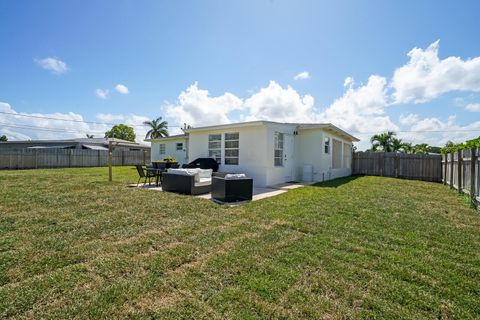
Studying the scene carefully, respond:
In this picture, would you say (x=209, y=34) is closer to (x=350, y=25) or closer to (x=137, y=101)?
(x=350, y=25)

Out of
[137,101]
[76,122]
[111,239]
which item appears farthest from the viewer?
[76,122]

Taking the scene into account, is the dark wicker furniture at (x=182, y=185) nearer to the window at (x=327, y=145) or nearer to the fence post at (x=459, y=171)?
the window at (x=327, y=145)

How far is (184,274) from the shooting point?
271 centimetres

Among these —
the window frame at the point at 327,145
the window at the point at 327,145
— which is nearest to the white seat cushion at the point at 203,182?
the window frame at the point at 327,145

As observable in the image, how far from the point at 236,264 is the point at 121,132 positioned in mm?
52651

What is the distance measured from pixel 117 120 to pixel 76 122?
7097mm

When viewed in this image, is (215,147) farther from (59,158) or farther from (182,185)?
(59,158)

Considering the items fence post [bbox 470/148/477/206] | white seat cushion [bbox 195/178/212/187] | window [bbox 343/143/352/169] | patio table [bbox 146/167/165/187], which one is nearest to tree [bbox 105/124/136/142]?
patio table [bbox 146/167/165/187]

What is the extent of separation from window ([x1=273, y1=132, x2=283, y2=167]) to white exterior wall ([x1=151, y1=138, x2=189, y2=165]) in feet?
28.2

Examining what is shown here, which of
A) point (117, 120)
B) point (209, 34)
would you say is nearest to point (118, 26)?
point (209, 34)

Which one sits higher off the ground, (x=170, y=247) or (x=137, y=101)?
(x=137, y=101)

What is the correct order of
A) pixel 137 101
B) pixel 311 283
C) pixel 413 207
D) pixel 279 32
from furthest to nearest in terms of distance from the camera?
pixel 137 101, pixel 279 32, pixel 413 207, pixel 311 283

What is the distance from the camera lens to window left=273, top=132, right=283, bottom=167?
35.5 ft

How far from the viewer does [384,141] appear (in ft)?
82.0
